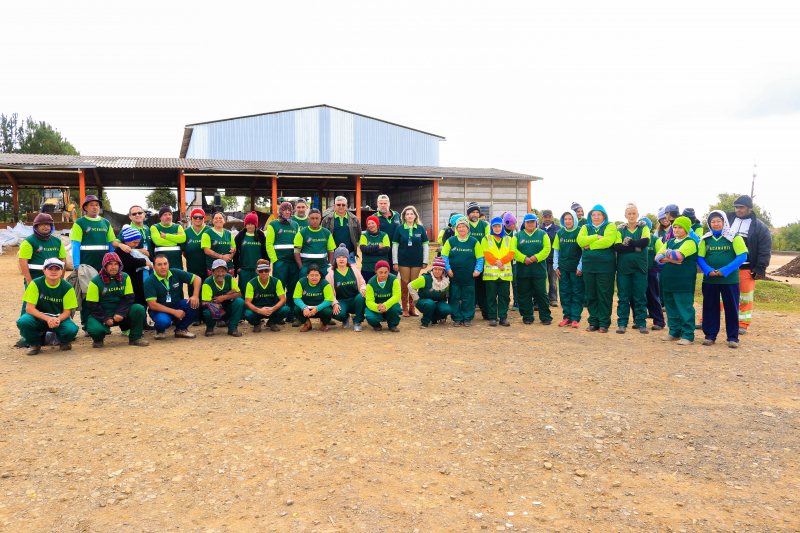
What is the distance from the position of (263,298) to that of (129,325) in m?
1.71

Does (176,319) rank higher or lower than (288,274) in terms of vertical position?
lower

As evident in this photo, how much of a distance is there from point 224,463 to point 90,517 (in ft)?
2.48

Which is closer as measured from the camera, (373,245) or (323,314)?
(323,314)

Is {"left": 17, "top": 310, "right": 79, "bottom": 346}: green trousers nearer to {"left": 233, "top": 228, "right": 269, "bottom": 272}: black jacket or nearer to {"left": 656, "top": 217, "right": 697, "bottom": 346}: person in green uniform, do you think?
{"left": 233, "top": 228, "right": 269, "bottom": 272}: black jacket

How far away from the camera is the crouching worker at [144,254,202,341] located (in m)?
6.78

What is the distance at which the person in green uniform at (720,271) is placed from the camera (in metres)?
6.45

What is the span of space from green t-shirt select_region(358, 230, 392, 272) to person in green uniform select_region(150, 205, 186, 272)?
8.60 ft

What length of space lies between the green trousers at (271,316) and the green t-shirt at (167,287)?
0.90 metres

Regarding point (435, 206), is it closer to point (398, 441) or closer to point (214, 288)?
point (214, 288)

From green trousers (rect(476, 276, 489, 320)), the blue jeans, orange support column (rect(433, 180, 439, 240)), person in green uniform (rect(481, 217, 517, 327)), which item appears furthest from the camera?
orange support column (rect(433, 180, 439, 240))

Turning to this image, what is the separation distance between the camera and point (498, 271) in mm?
7910

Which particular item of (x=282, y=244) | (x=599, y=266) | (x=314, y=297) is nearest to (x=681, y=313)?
(x=599, y=266)

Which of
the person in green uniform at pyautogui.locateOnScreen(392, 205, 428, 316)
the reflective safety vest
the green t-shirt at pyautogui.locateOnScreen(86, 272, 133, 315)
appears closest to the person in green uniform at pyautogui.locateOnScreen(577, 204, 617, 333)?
the reflective safety vest

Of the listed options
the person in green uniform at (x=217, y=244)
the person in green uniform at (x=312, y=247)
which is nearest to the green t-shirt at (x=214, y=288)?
the person in green uniform at (x=217, y=244)
